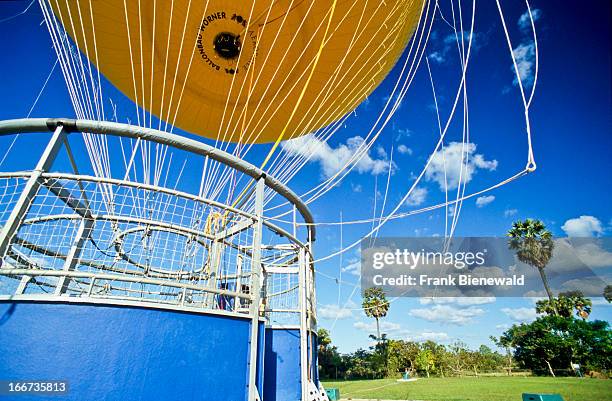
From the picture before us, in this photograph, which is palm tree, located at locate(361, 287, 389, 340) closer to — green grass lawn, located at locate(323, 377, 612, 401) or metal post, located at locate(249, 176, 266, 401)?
green grass lawn, located at locate(323, 377, 612, 401)

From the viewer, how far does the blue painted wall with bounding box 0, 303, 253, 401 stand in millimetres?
2529

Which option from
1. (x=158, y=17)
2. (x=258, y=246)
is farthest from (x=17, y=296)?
(x=158, y=17)

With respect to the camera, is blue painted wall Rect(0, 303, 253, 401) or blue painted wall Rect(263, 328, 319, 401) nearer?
blue painted wall Rect(0, 303, 253, 401)

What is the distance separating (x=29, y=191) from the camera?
3051 millimetres

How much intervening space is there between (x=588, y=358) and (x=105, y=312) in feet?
147

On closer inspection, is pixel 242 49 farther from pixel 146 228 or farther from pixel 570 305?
pixel 570 305

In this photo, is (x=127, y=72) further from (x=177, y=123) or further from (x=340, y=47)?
(x=340, y=47)

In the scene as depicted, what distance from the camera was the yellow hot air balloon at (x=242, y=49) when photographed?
6707 mm

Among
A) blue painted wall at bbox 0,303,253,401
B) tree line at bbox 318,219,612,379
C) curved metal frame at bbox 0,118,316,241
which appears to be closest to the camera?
blue painted wall at bbox 0,303,253,401

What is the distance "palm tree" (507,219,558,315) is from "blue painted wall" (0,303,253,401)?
136 ft

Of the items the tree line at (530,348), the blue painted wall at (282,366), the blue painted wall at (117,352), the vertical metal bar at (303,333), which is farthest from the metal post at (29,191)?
the tree line at (530,348)

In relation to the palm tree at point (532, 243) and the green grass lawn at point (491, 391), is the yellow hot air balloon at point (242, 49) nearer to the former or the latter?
the green grass lawn at point (491, 391)

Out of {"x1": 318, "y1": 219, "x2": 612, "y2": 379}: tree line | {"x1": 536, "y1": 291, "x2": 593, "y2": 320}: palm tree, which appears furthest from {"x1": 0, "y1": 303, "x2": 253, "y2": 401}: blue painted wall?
{"x1": 536, "y1": 291, "x2": 593, "y2": 320}: palm tree

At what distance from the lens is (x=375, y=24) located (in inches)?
274
